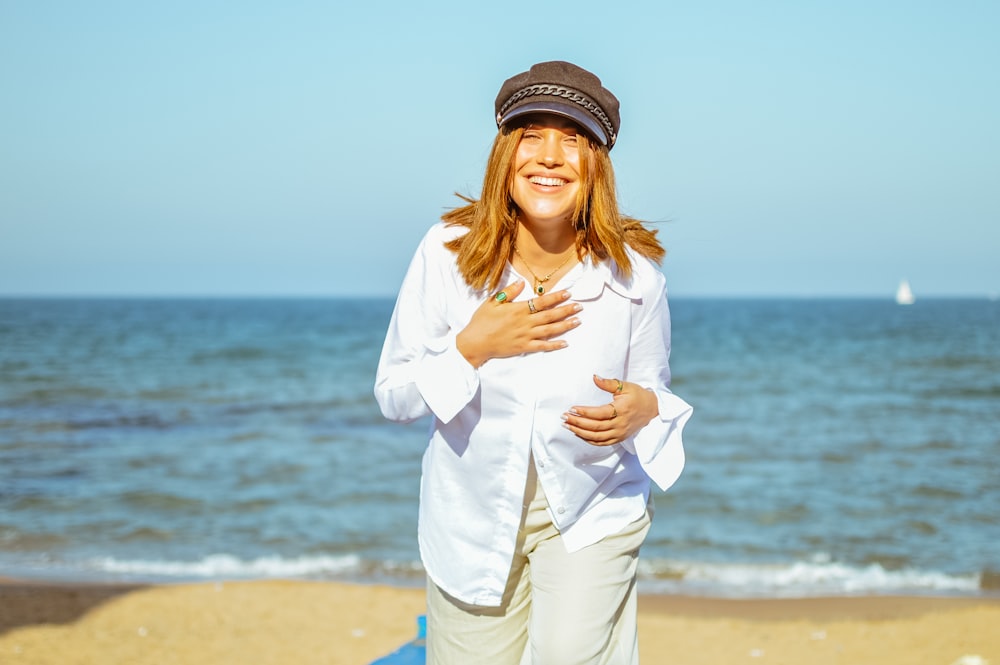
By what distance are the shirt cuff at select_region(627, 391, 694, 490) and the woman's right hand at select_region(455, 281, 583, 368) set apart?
14.7 inches

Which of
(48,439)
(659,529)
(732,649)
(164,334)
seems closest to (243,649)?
(732,649)

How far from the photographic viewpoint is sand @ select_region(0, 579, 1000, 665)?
5113 millimetres

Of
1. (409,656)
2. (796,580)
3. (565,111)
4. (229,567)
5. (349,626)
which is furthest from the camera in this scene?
(229,567)

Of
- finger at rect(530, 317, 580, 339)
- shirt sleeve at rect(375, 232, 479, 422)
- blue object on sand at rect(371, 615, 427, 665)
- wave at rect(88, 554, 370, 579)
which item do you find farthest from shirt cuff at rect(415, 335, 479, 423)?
wave at rect(88, 554, 370, 579)

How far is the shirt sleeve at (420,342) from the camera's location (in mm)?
2621

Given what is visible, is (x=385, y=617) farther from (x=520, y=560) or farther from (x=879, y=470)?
(x=879, y=470)

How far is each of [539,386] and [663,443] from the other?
0.43 m

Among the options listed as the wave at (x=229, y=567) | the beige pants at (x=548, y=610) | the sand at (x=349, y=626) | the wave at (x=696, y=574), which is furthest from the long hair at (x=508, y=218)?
the wave at (x=229, y=567)

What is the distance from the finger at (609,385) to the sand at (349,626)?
9.77 ft

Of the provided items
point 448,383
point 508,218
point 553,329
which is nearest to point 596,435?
point 553,329

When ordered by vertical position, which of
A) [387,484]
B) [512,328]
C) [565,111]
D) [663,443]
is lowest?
[387,484]

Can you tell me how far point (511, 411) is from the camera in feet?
8.77

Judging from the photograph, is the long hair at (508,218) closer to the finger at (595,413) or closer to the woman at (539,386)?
the woman at (539,386)

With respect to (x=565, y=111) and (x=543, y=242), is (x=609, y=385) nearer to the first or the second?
(x=543, y=242)
